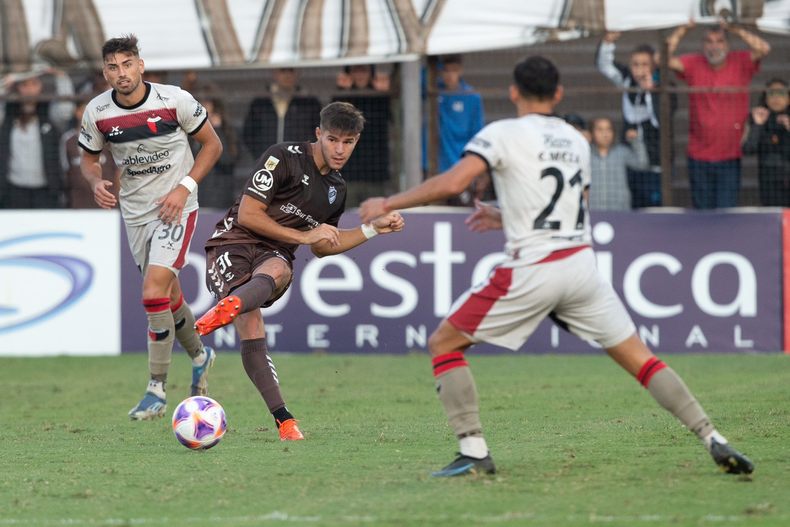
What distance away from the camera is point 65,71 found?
13.0 m

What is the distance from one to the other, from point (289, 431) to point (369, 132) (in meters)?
6.87

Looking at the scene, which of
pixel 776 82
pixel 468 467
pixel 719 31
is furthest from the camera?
pixel 776 82

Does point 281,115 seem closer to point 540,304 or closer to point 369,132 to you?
point 369,132

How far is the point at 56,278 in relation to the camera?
12.1 m

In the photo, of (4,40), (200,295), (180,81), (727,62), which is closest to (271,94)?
(180,81)

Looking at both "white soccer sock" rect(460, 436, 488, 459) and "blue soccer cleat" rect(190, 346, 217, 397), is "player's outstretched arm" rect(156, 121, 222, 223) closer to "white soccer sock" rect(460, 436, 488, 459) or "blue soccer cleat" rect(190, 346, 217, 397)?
"blue soccer cleat" rect(190, 346, 217, 397)

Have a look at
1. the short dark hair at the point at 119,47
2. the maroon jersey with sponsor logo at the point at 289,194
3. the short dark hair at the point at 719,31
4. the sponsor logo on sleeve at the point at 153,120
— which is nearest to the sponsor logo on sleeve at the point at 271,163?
the maroon jersey with sponsor logo at the point at 289,194

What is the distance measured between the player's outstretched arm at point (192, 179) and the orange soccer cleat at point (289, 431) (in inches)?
76.2

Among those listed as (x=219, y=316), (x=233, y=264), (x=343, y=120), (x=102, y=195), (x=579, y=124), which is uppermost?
(x=343, y=120)

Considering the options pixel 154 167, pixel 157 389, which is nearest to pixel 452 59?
pixel 154 167

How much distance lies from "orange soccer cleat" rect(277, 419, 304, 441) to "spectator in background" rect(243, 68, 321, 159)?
251 inches

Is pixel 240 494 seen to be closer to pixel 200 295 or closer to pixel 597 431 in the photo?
pixel 597 431

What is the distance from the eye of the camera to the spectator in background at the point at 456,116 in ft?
41.3

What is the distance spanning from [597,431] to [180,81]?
8589 mm
